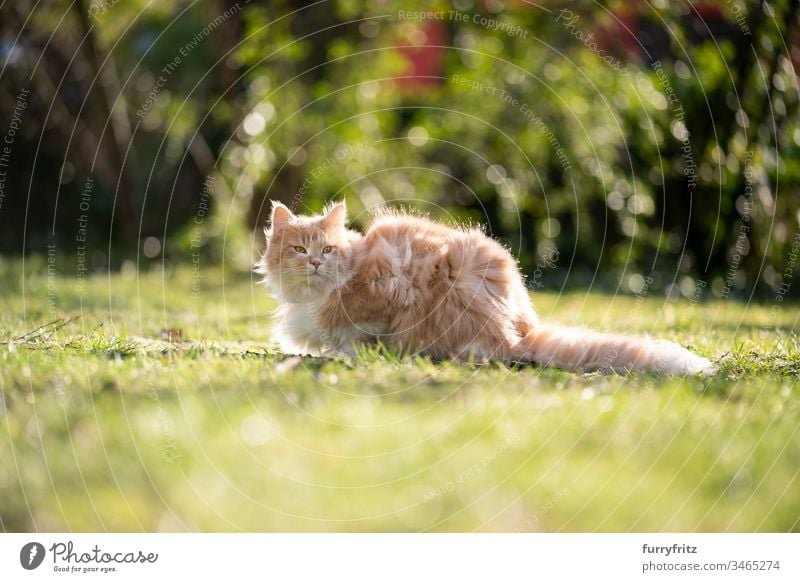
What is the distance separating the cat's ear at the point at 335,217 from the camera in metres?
4.80

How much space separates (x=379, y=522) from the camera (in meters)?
2.76

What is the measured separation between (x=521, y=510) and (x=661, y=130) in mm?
8620

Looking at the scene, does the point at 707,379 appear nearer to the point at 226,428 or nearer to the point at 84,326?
the point at 226,428

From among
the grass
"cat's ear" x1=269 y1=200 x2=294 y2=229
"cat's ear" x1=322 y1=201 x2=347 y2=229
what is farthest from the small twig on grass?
"cat's ear" x1=322 y1=201 x2=347 y2=229

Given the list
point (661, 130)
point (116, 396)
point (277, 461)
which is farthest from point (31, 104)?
point (277, 461)

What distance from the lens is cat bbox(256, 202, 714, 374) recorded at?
4.35 m

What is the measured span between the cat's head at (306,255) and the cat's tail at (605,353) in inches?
43.6

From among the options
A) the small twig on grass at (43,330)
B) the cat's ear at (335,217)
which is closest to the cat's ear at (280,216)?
the cat's ear at (335,217)

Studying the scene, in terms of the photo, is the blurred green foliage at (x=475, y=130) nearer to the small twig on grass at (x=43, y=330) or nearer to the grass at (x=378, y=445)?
the small twig on grass at (x=43, y=330)

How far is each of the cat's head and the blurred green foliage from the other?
16.8ft

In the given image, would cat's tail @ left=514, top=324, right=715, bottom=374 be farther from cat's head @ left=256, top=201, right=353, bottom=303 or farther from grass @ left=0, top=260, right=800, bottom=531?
cat's head @ left=256, top=201, right=353, bottom=303
